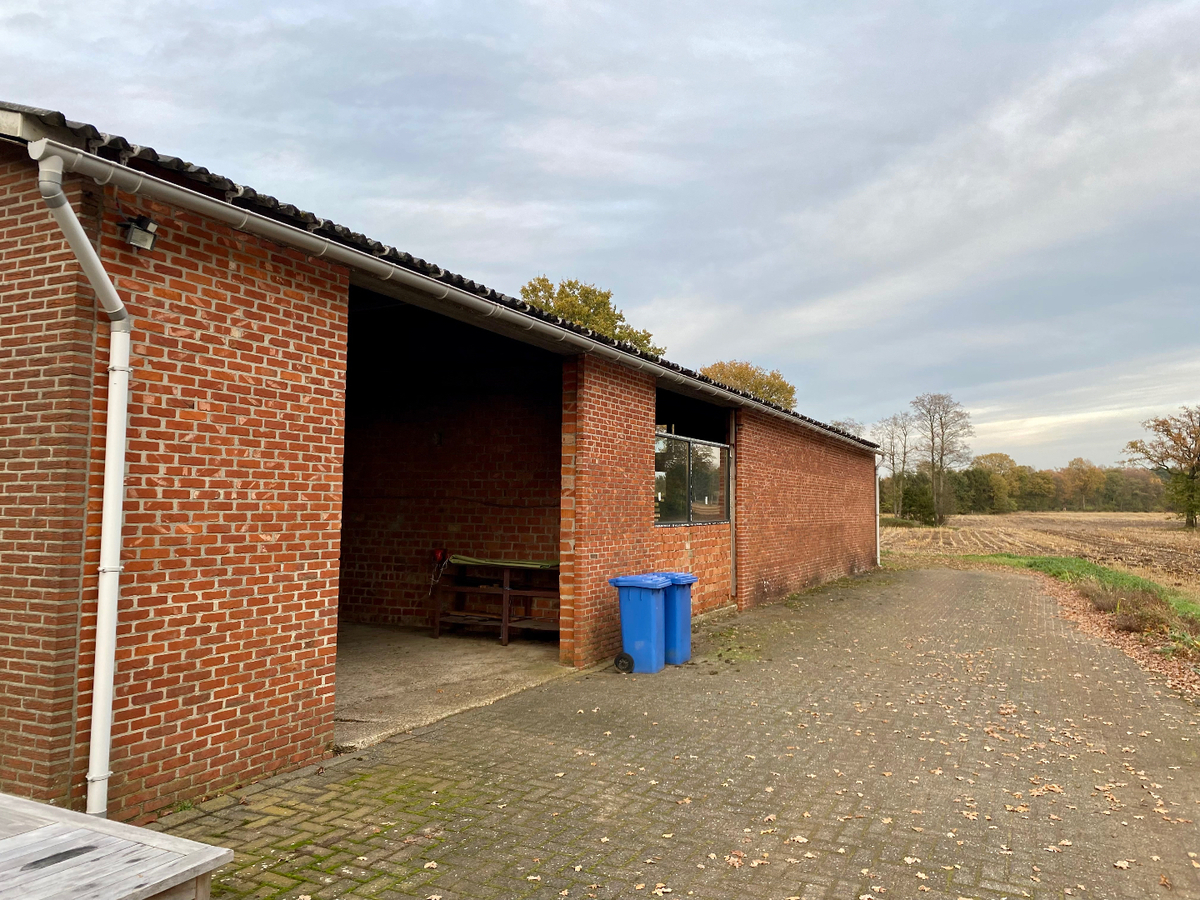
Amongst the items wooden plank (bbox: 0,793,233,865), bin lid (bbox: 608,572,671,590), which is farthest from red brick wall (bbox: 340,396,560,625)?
wooden plank (bbox: 0,793,233,865)

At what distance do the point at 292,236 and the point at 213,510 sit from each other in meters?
1.60

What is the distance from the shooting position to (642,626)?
7582 millimetres

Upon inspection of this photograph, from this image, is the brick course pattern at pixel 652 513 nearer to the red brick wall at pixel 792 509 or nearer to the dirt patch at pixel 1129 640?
the red brick wall at pixel 792 509

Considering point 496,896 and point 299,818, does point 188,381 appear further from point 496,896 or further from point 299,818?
point 496,896

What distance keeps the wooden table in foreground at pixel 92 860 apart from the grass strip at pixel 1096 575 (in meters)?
14.3

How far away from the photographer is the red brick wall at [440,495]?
9.42m

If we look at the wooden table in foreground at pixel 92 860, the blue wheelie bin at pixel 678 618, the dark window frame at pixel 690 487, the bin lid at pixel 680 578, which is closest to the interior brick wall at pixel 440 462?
the dark window frame at pixel 690 487

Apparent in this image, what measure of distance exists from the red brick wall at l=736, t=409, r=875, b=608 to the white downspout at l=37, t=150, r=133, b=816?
31.0ft

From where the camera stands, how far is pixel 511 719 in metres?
5.87

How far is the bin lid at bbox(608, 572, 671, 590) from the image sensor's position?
24.6ft

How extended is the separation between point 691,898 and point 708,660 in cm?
511

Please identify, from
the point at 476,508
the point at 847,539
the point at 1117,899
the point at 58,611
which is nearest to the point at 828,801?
the point at 1117,899

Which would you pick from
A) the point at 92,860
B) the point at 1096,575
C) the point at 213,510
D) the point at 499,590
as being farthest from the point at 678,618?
the point at 1096,575

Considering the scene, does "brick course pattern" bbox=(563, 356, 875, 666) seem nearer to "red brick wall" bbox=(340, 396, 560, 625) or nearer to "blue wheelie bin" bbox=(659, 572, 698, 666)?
"blue wheelie bin" bbox=(659, 572, 698, 666)
